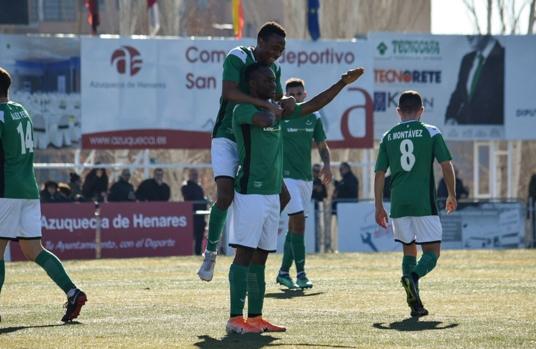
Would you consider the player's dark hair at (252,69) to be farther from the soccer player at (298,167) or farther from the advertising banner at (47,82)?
the advertising banner at (47,82)

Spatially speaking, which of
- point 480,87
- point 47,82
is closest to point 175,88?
point 47,82

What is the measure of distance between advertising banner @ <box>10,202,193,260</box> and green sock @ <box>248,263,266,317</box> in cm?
1573

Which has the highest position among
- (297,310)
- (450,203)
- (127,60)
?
(127,60)

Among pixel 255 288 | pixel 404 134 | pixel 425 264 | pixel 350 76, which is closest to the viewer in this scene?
pixel 350 76

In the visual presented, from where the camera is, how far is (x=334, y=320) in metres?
12.1

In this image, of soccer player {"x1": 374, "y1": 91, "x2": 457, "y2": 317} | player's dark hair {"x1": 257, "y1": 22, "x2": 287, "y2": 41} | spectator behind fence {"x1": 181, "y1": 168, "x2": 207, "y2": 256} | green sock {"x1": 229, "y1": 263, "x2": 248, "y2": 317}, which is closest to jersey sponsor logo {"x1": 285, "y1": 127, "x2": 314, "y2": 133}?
soccer player {"x1": 374, "y1": 91, "x2": 457, "y2": 317}

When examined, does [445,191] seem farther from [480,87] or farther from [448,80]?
[480,87]

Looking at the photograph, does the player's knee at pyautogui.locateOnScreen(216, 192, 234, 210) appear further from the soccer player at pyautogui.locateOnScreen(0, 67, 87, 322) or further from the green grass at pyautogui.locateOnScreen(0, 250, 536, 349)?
the soccer player at pyautogui.locateOnScreen(0, 67, 87, 322)

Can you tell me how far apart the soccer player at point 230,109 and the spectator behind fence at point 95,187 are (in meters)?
16.1

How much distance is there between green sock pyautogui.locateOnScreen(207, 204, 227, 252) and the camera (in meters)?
12.7

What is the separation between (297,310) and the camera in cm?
1319

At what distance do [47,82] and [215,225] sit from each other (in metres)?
17.9

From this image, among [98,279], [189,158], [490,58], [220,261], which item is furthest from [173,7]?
[98,279]

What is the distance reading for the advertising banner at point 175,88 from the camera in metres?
30.6
